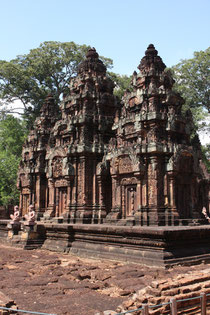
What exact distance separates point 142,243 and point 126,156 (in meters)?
5.12

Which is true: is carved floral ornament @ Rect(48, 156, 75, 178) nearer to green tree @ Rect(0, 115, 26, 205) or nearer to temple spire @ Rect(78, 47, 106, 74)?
temple spire @ Rect(78, 47, 106, 74)

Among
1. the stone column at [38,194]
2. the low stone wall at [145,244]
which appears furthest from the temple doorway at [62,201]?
the low stone wall at [145,244]

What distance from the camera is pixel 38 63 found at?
28031 mm

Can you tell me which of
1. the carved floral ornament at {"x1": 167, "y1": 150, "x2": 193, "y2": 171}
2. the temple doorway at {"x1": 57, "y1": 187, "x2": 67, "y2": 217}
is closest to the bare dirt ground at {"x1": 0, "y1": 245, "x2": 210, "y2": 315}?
the carved floral ornament at {"x1": 167, "y1": 150, "x2": 193, "y2": 171}

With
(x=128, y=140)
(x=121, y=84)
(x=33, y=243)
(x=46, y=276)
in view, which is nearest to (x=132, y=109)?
(x=128, y=140)

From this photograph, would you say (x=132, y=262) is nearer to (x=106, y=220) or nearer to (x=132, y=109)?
(x=106, y=220)

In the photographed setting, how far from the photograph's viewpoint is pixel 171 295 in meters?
4.95

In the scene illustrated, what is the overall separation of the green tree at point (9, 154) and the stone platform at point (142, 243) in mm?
15706

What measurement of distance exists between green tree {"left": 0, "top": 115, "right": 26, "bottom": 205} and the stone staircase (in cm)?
2191

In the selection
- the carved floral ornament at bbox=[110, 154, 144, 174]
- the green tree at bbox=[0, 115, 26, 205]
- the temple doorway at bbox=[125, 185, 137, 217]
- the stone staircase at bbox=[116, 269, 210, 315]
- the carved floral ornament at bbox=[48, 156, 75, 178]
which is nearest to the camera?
the stone staircase at bbox=[116, 269, 210, 315]

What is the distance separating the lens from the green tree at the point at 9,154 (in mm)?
25688

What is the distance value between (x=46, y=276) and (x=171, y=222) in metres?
5.93

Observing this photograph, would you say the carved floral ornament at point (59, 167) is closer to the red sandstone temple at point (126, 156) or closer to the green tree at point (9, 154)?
the red sandstone temple at point (126, 156)

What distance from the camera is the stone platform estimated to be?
26.2ft
